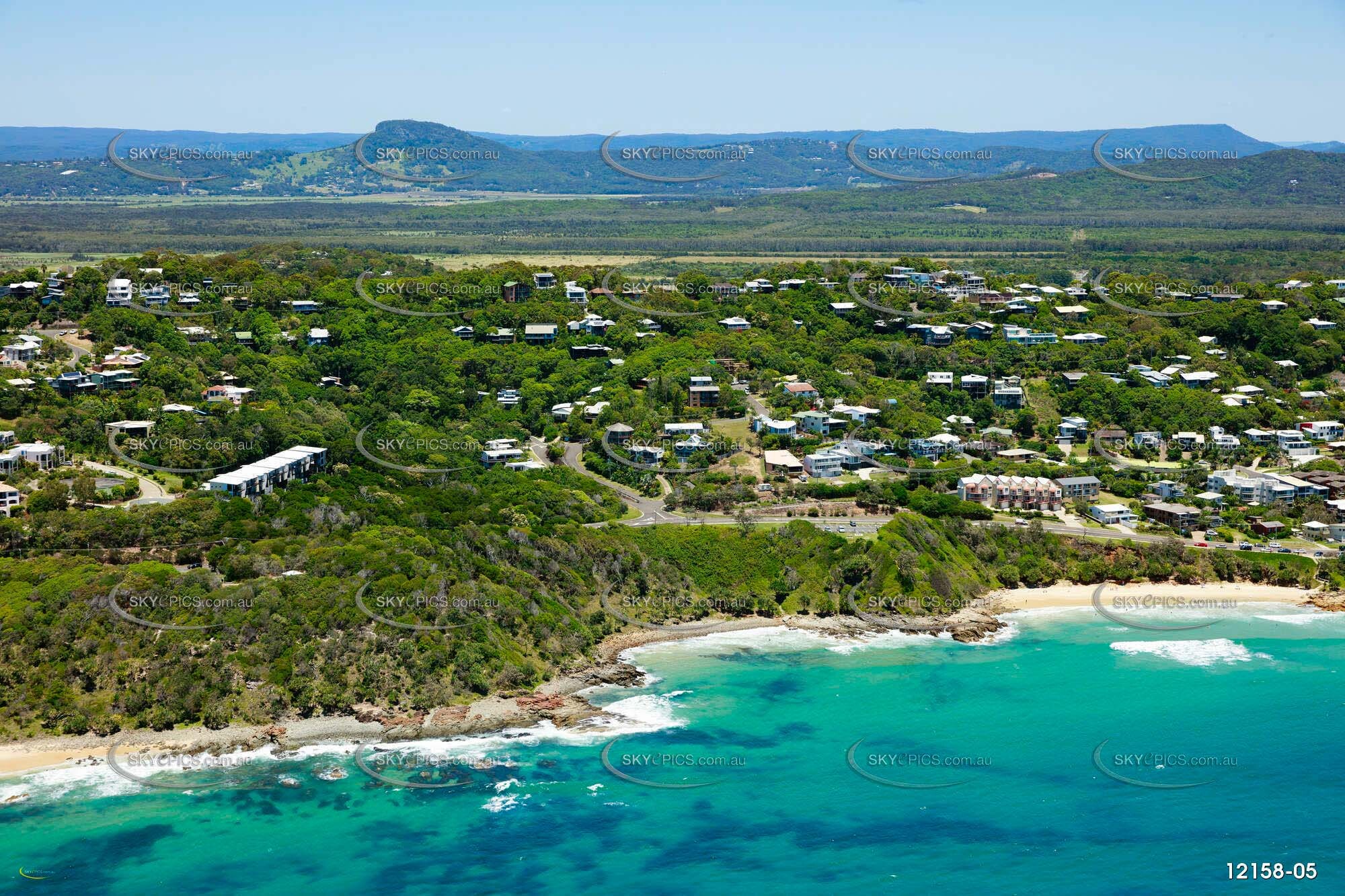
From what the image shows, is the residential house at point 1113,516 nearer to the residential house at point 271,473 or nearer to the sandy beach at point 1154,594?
the sandy beach at point 1154,594

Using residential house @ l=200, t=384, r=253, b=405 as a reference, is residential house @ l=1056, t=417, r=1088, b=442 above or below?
below

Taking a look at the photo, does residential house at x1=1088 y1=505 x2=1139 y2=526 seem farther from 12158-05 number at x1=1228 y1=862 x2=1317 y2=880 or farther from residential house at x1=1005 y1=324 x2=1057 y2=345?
residential house at x1=1005 y1=324 x2=1057 y2=345

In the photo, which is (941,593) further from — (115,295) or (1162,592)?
(115,295)

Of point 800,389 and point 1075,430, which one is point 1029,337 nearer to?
point 1075,430

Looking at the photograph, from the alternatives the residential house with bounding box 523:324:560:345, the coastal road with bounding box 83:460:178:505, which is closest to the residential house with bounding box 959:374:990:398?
the residential house with bounding box 523:324:560:345

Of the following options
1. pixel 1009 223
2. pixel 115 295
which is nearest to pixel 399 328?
pixel 115 295

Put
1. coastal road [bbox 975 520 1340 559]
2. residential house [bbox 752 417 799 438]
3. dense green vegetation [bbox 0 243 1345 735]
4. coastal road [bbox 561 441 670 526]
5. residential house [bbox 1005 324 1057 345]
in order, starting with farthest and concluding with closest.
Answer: residential house [bbox 1005 324 1057 345]
residential house [bbox 752 417 799 438]
coastal road [bbox 561 441 670 526]
coastal road [bbox 975 520 1340 559]
dense green vegetation [bbox 0 243 1345 735]

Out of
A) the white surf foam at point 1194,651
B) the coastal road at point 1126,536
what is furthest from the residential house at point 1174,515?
the white surf foam at point 1194,651
